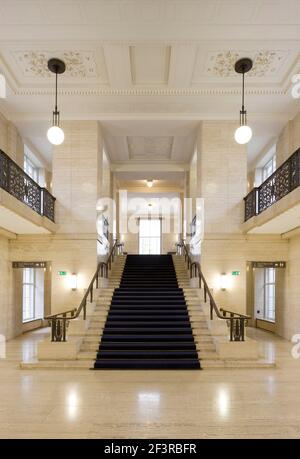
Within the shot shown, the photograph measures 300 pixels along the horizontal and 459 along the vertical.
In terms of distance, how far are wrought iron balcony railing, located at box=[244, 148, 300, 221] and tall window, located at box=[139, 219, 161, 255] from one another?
46.4 ft

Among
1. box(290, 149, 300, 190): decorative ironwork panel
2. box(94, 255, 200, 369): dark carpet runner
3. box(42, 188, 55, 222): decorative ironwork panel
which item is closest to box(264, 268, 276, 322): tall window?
box(94, 255, 200, 369): dark carpet runner

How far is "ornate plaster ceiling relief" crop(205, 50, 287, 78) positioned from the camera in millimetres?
8930

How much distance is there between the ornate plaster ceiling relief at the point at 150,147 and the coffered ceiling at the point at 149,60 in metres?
0.91

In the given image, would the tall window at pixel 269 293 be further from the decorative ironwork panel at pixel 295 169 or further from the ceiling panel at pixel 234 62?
the ceiling panel at pixel 234 62

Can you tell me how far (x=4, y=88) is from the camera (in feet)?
33.3

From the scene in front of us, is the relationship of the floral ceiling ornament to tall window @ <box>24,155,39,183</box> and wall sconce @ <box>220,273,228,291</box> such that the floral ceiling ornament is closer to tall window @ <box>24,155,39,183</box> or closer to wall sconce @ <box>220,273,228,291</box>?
tall window @ <box>24,155,39,183</box>

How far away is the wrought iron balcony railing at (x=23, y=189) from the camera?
28.2 feet

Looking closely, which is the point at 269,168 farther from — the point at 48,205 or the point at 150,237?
the point at 150,237

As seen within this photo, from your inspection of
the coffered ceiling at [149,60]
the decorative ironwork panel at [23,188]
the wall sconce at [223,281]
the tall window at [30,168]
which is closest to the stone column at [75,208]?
the coffered ceiling at [149,60]

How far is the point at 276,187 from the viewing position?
973 cm

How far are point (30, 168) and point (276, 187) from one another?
10.4 meters

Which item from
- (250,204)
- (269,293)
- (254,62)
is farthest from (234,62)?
(269,293)
